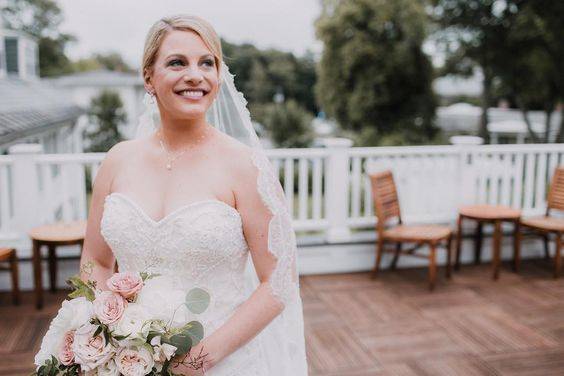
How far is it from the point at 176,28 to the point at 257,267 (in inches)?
25.6

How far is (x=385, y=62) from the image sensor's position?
1655 centimetres

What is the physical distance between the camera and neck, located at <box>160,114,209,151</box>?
160cm

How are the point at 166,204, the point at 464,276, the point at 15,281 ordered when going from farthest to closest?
the point at 464,276, the point at 15,281, the point at 166,204

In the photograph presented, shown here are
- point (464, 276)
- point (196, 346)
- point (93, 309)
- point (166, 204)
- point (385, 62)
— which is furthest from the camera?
point (385, 62)

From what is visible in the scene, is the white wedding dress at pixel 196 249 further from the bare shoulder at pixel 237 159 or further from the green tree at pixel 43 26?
the green tree at pixel 43 26

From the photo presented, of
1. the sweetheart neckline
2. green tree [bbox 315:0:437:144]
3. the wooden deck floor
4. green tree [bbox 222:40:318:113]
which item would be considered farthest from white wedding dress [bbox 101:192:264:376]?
green tree [bbox 222:40:318:113]

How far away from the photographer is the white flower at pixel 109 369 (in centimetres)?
127

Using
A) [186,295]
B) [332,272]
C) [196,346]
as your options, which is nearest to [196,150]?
[186,295]

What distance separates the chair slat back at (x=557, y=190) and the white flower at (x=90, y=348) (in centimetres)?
517

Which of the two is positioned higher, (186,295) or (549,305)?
(186,295)

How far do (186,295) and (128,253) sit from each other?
295 mm

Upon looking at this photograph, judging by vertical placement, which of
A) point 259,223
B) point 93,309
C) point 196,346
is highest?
point 259,223

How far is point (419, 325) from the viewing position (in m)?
4.21

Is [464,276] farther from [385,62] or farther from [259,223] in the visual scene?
[385,62]
